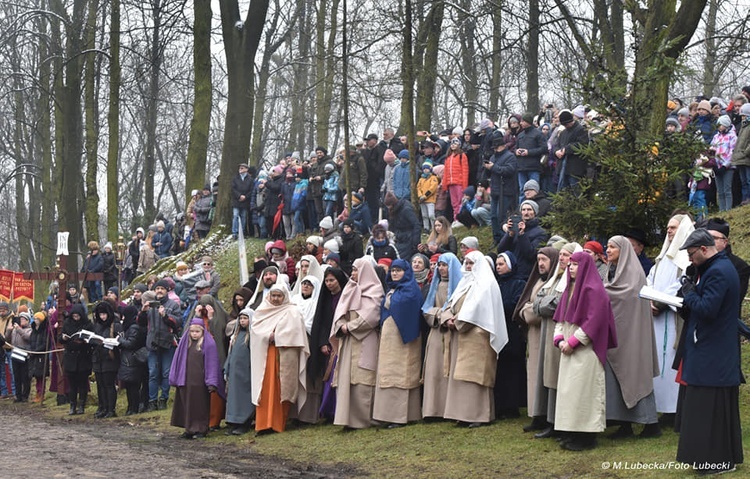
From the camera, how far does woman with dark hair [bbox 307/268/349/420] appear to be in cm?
1310

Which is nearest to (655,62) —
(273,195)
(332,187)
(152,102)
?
(332,187)

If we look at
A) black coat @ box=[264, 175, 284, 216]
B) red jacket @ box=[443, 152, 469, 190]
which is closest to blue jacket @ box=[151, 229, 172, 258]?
black coat @ box=[264, 175, 284, 216]

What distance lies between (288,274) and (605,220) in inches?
210

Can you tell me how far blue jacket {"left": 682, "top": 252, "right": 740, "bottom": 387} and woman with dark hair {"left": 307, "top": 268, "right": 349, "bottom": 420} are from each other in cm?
579

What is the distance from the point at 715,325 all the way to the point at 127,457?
6.14 meters

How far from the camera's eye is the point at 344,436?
1197 centimetres

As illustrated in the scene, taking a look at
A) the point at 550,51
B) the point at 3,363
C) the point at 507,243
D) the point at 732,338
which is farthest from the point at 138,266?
the point at 732,338

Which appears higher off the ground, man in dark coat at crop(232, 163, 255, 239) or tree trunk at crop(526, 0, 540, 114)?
tree trunk at crop(526, 0, 540, 114)

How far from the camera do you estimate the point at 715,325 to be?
8.00 metres

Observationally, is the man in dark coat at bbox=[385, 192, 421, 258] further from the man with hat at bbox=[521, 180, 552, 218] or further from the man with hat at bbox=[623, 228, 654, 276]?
the man with hat at bbox=[623, 228, 654, 276]

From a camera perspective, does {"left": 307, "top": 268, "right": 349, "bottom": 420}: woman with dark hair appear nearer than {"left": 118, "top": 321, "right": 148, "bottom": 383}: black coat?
Yes

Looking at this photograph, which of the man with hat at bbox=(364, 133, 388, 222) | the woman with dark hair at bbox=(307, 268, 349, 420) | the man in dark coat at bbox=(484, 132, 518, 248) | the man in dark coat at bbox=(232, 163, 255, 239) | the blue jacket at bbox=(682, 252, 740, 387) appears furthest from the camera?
the man in dark coat at bbox=(232, 163, 255, 239)

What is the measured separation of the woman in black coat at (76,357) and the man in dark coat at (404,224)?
516 cm

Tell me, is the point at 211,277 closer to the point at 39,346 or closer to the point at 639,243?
the point at 39,346
